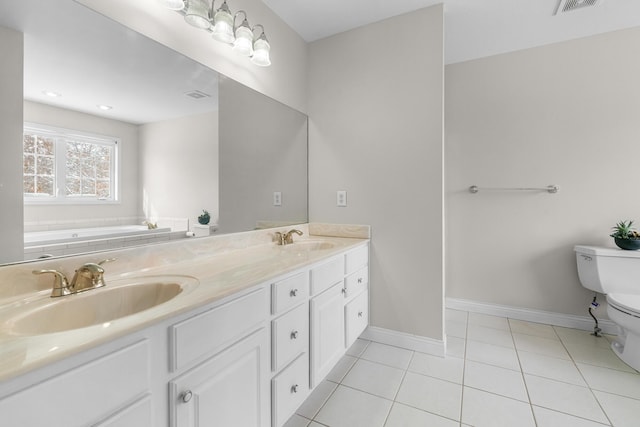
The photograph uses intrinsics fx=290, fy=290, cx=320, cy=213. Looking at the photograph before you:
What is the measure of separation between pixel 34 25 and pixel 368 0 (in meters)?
1.80

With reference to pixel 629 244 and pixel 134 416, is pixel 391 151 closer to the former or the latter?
pixel 629 244

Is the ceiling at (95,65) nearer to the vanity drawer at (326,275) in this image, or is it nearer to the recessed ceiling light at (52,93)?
the recessed ceiling light at (52,93)

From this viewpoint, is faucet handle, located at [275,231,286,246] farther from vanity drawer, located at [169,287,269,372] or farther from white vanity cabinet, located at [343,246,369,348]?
vanity drawer, located at [169,287,269,372]

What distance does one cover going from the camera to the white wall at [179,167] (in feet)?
4.36

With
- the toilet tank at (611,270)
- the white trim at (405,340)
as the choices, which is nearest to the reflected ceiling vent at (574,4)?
the toilet tank at (611,270)

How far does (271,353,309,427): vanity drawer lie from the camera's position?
117 cm

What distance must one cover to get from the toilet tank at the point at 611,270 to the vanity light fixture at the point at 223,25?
2.70 metres

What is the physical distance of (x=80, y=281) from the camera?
37.7 inches

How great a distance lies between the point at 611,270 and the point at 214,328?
272 cm

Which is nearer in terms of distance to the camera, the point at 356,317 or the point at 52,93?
the point at 52,93

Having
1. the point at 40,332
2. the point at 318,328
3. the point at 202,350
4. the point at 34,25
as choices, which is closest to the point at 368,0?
the point at 34,25

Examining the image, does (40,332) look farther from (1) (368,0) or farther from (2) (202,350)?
(1) (368,0)

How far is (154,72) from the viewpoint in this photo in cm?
135

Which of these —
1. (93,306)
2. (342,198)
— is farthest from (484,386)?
(93,306)
